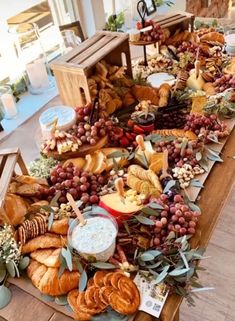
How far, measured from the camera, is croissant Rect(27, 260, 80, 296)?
2.47 ft

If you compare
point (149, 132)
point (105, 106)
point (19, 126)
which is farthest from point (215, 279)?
point (19, 126)

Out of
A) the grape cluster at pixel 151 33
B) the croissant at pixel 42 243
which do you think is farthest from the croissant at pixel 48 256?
the grape cluster at pixel 151 33

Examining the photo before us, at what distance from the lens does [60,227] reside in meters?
0.84

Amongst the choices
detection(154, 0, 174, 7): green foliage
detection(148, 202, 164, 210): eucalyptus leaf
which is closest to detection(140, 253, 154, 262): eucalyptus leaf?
detection(148, 202, 164, 210): eucalyptus leaf

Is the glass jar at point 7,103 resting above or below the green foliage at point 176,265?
above

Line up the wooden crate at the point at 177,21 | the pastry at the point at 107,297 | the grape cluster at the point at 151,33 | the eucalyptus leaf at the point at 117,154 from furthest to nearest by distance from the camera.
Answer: the wooden crate at the point at 177,21
the grape cluster at the point at 151,33
the eucalyptus leaf at the point at 117,154
the pastry at the point at 107,297

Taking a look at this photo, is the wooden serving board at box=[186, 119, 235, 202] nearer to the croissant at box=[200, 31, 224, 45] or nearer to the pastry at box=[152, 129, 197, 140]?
the pastry at box=[152, 129, 197, 140]

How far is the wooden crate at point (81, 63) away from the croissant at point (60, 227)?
0.47 metres

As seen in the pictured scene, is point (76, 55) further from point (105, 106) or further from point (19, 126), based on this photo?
point (19, 126)

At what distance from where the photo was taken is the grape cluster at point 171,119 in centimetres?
115

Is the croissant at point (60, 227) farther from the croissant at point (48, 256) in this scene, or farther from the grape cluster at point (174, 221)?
the grape cluster at point (174, 221)

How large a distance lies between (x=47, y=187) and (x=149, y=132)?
0.36 meters

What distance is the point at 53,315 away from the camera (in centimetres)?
74

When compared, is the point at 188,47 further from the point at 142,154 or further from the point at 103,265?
the point at 103,265
